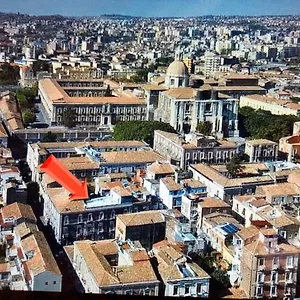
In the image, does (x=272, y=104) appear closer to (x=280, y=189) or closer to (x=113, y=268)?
(x=280, y=189)

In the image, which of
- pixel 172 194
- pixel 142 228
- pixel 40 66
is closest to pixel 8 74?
pixel 40 66

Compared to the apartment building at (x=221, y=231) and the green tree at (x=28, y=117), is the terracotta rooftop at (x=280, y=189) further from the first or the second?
the green tree at (x=28, y=117)

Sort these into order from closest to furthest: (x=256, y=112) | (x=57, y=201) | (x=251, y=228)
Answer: (x=251, y=228) → (x=57, y=201) → (x=256, y=112)

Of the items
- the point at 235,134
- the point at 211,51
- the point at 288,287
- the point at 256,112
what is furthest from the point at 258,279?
the point at 211,51

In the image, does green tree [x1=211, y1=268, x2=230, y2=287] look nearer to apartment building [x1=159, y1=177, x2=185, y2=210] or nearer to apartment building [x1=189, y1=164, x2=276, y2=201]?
apartment building [x1=159, y1=177, x2=185, y2=210]

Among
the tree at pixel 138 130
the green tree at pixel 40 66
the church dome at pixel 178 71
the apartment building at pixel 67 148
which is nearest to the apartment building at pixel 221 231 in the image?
the apartment building at pixel 67 148

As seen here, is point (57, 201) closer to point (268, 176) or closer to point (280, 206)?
point (280, 206)
